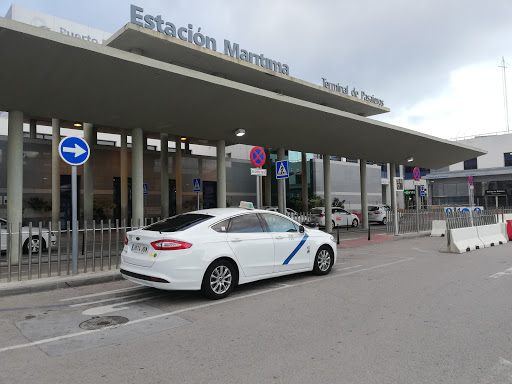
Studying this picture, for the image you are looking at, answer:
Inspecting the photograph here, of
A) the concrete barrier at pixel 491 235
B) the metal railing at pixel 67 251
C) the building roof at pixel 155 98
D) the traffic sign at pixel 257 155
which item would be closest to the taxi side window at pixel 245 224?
the metal railing at pixel 67 251

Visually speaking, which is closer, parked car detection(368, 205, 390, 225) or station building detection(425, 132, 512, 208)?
parked car detection(368, 205, 390, 225)

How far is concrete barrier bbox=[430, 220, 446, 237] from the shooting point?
18531mm

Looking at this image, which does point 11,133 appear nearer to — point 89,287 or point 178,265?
point 89,287

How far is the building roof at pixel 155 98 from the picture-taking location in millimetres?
8086

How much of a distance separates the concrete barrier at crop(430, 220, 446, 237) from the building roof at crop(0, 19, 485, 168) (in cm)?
443

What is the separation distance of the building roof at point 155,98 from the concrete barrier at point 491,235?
18.7 feet

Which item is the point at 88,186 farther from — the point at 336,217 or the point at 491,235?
the point at 491,235

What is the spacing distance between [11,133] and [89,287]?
5513 millimetres

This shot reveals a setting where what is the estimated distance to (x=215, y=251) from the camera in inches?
250

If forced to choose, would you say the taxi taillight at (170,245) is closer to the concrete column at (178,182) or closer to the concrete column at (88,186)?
the concrete column at (88,186)

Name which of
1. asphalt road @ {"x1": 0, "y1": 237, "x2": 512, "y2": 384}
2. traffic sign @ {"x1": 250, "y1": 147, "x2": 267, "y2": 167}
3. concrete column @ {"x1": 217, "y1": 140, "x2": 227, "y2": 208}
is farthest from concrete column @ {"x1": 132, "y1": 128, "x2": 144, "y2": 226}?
asphalt road @ {"x1": 0, "y1": 237, "x2": 512, "y2": 384}

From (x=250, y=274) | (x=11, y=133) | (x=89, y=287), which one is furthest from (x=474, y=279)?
(x=11, y=133)

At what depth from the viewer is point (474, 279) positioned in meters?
7.94

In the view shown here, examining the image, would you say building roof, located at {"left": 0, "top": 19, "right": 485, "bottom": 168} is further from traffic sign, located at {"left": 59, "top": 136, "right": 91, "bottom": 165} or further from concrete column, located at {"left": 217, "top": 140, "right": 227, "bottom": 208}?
traffic sign, located at {"left": 59, "top": 136, "right": 91, "bottom": 165}
